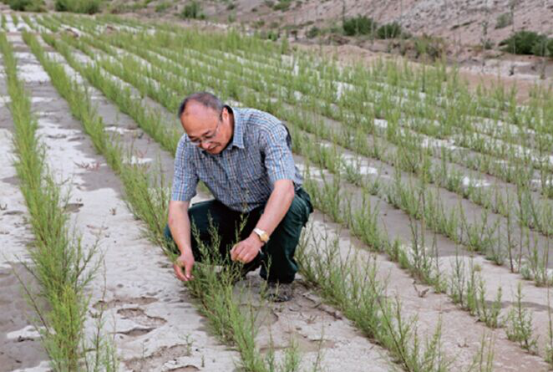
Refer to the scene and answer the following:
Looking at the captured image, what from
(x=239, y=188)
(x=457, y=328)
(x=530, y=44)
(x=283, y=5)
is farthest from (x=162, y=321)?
(x=283, y=5)

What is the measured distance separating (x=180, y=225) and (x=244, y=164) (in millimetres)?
364

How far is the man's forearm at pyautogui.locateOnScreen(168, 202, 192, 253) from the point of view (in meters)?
3.19

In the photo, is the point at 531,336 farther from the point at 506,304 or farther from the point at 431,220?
the point at 431,220

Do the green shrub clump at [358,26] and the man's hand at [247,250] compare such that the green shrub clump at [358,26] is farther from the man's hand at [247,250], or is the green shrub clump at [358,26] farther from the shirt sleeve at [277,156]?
the man's hand at [247,250]

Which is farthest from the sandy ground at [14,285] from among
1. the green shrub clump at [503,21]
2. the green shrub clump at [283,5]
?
the green shrub clump at [283,5]

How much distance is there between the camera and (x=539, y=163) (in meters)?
5.56

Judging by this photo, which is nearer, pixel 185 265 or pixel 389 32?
pixel 185 265

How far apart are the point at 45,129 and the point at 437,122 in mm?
3647

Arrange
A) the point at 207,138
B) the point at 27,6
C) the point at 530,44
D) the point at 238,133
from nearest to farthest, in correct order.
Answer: the point at 207,138 < the point at 238,133 < the point at 530,44 < the point at 27,6

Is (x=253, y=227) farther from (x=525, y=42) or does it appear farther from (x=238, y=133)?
(x=525, y=42)

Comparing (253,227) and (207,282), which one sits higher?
(253,227)

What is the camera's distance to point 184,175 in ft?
10.9

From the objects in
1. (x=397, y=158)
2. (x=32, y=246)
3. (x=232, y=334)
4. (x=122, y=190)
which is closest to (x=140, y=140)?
(x=122, y=190)

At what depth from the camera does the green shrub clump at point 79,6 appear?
26531 millimetres
